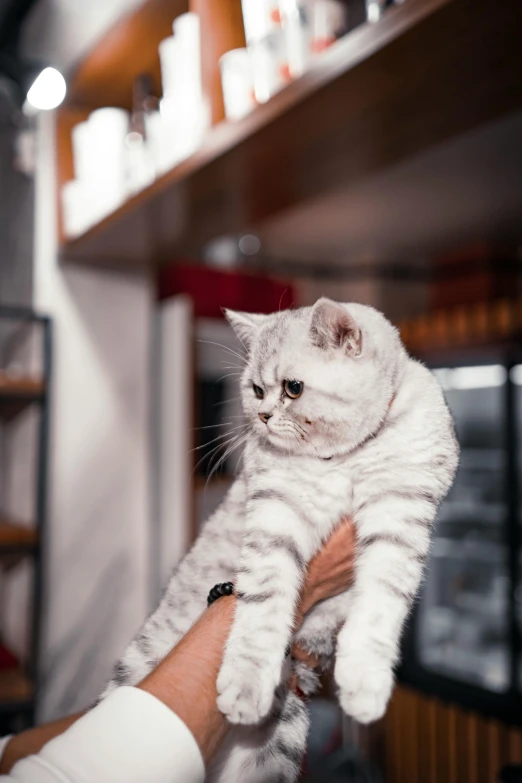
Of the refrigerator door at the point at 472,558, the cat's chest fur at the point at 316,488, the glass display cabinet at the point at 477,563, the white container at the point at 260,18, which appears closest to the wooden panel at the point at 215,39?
the white container at the point at 260,18

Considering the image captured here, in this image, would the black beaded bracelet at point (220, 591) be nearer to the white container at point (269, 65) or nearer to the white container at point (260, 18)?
the white container at point (269, 65)

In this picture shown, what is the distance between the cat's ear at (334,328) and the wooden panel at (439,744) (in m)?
2.21

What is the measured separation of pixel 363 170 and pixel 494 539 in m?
2.20

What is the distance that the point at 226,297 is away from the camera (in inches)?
124

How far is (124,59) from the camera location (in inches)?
84.6

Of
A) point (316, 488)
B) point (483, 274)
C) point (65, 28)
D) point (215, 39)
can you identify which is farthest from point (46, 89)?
point (483, 274)

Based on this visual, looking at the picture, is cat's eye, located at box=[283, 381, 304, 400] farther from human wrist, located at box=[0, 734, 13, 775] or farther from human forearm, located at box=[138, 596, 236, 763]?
human wrist, located at box=[0, 734, 13, 775]

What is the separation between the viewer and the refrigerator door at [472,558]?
327 cm

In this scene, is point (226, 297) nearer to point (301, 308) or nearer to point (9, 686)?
point (9, 686)

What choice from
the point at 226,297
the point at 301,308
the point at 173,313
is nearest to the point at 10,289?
the point at 173,313

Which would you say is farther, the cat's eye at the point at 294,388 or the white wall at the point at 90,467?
the white wall at the point at 90,467

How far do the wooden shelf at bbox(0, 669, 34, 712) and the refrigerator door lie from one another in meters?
1.87

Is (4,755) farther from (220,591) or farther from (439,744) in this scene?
(439,744)

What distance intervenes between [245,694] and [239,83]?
124 centimetres
